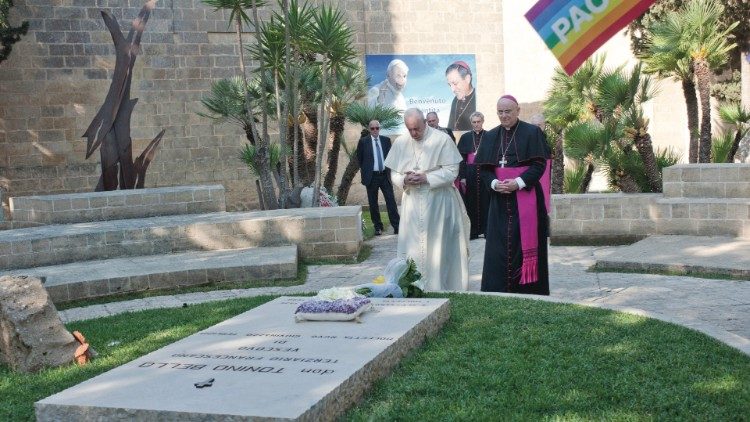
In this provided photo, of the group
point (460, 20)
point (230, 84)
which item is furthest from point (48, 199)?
point (460, 20)

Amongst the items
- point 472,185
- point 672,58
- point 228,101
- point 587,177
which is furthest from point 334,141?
point 672,58

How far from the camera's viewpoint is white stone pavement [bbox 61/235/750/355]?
6574 millimetres

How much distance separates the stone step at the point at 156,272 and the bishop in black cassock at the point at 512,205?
267cm

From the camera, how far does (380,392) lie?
15.0ft

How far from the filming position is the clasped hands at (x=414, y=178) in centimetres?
807

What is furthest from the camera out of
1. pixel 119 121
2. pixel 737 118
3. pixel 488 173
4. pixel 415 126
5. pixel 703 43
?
pixel 119 121

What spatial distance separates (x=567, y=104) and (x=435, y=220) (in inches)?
252

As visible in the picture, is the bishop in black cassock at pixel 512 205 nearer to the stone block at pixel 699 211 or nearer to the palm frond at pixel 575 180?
the stone block at pixel 699 211

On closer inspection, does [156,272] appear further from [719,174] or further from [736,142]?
[736,142]

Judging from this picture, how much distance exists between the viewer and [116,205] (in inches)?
512

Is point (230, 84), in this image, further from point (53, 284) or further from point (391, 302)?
point (391, 302)

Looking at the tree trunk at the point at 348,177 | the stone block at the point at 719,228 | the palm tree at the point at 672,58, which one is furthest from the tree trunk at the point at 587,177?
the tree trunk at the point at 348,177

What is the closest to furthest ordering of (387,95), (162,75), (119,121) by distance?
1. (119,121)
2. (162,75)
3. (387,95)

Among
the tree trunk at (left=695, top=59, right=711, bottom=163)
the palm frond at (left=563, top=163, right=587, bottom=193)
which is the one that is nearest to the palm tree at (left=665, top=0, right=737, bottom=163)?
the tree trunk at (left=695, top=59, right=711, bottom=163)
